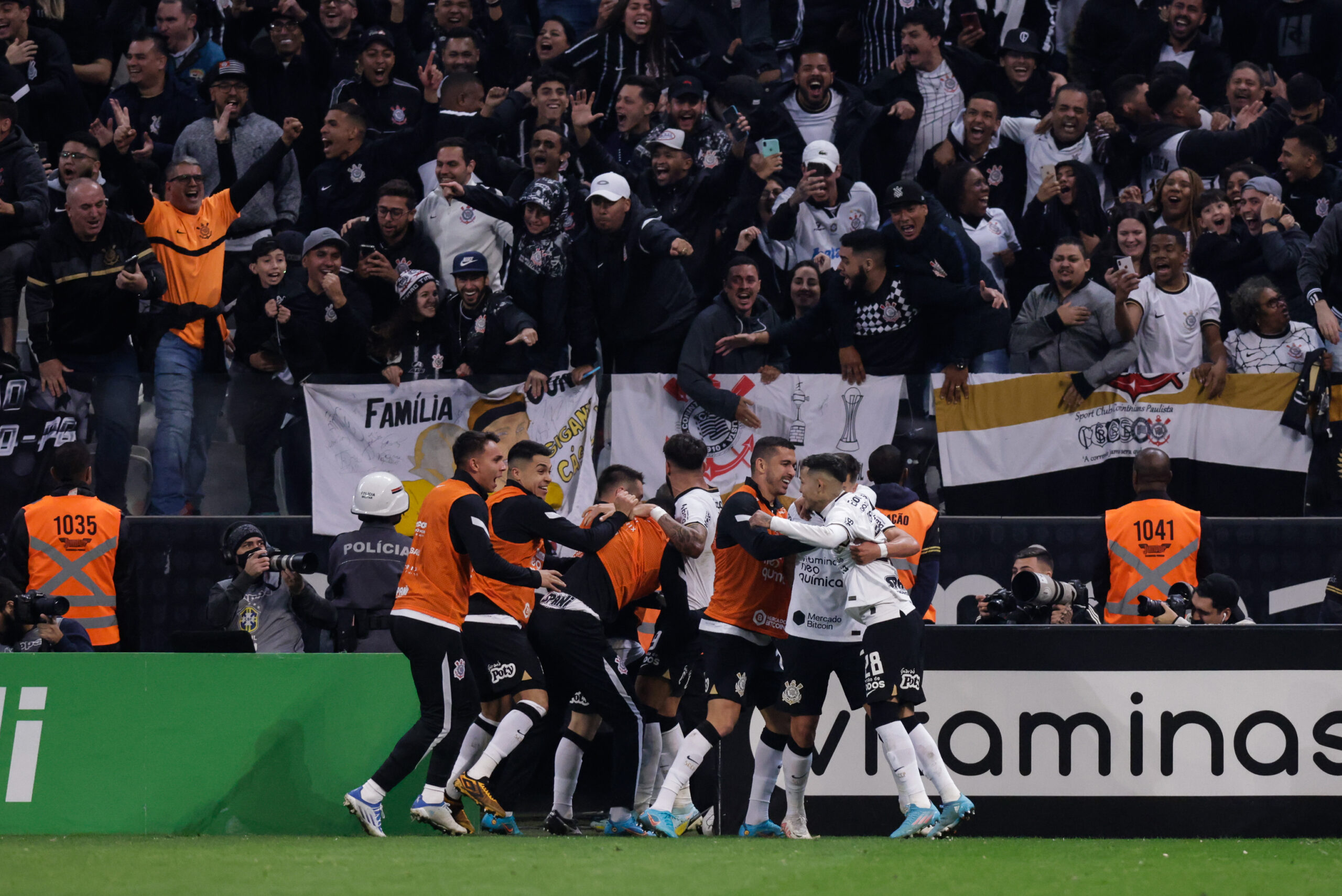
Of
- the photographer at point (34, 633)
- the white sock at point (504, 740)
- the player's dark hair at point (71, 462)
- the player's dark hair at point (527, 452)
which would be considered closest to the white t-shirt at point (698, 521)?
the player's dark hair at point (527, 452)

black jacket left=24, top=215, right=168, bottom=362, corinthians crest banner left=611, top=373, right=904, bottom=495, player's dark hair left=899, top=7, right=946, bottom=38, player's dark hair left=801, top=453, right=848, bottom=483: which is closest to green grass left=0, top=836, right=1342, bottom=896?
player's dark hair left=801, top=453, right=848, bottom=483

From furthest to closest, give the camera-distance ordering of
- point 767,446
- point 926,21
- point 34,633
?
point 926,21 < point 34,633 < point 767,446

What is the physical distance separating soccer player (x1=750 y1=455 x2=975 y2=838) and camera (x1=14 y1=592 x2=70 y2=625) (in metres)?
4.17

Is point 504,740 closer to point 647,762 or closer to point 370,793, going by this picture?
point 370,793

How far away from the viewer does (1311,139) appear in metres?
13.4

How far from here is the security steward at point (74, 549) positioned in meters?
10.6

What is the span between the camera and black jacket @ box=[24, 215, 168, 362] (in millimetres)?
12078

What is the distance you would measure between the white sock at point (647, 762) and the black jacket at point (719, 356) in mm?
2987

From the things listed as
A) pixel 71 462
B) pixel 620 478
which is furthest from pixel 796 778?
pixel 71 462

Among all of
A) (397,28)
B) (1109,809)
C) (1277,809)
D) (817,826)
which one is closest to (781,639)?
(817,826)

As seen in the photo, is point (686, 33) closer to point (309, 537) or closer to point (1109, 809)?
point (309, 537)

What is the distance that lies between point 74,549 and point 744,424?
4694mm

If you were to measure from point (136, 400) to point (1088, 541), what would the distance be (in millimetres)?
6956

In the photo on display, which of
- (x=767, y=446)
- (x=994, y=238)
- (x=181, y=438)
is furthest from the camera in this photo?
(x=994, y=238)
